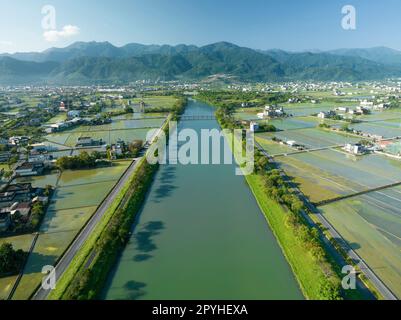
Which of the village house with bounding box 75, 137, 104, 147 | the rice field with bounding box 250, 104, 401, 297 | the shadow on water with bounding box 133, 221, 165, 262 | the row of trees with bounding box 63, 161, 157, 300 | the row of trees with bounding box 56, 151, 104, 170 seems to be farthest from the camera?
the village house with bounding box 75, 137, 104, 147

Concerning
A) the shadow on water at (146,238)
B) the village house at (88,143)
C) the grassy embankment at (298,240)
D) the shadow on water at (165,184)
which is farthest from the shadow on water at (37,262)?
the village house at (88,143)

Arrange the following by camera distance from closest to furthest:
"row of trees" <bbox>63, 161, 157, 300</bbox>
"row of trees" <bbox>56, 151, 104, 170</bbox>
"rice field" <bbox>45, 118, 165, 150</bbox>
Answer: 1. "row of trees" <bbox>63, 161, 157, 300</bbox>
2. "row of trees" <bbox>56, 151, 104, 170</bbox>
3. "rice field" <bbox>45, 118, 165, 150</bbox>

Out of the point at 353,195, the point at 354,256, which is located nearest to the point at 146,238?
the point at 354,256

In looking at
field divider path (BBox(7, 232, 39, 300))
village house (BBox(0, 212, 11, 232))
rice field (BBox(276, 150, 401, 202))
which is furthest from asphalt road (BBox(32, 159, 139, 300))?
rice field (BBox(276, 150, 401, 202))

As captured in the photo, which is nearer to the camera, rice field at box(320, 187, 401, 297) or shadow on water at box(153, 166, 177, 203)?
rice field at box(320, 187, 401, 297)

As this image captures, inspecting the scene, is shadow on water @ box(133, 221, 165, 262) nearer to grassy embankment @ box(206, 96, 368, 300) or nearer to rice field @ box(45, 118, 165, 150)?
grassy embankment @ box(206, 96, 368, 300)

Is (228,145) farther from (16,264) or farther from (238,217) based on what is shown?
(16,264)
